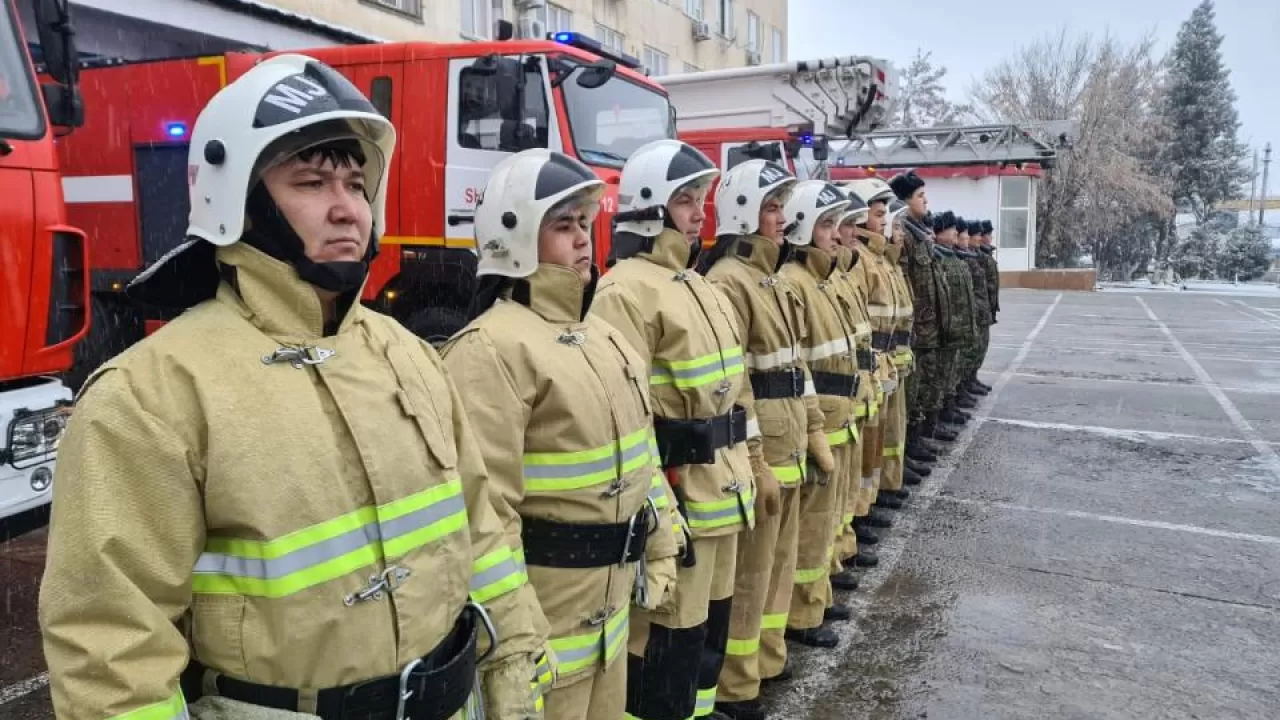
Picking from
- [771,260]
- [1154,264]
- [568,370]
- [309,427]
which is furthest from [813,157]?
[1154,264]

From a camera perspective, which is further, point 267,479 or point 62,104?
point 62,104

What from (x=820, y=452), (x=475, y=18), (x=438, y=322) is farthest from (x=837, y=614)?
(x=475, y=18)

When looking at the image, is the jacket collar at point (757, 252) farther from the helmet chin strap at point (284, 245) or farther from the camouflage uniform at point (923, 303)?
the camouflage uniform at point (923, 303)

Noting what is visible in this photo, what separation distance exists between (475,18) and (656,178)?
14039 millimetres

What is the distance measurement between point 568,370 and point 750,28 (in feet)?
97.2

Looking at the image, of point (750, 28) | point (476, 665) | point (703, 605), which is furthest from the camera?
point (750, 28)

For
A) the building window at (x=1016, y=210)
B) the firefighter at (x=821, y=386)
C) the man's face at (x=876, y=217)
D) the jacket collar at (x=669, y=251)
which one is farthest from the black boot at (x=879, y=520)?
the building window at (x=1016, y=210)

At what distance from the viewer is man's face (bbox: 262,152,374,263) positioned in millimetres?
1691

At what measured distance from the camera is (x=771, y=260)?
410 cm

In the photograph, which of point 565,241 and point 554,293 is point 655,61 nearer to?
point 565,241

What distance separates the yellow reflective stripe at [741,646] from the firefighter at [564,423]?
1108 millimetres

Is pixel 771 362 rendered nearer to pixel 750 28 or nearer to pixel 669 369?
pixel 669 369

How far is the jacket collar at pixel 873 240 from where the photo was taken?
22.3 ft

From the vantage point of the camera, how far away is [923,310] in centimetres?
778
